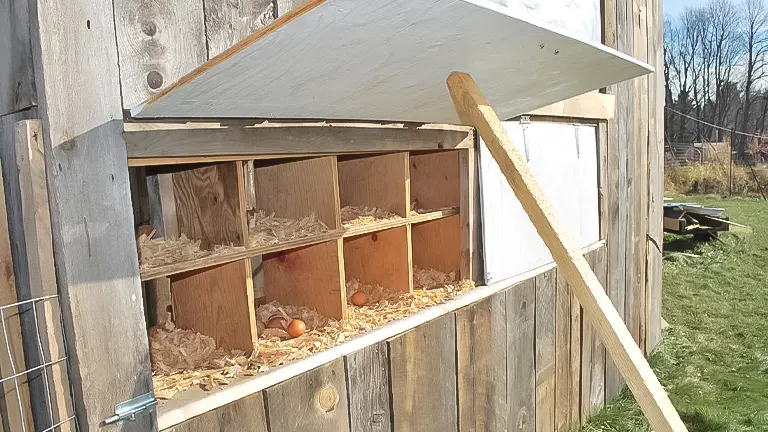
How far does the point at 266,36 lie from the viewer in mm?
1066

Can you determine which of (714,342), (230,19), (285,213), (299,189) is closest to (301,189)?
(299,189)

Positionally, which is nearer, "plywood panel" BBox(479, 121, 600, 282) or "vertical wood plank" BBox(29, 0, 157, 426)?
"vertical wood plank" BBox(29, 0, 157, 426)

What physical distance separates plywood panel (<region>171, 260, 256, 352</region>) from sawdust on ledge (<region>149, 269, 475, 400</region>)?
39 mm

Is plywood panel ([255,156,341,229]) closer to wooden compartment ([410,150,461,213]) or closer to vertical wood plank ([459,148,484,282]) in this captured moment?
wooden compartment ([410,150,461,213])

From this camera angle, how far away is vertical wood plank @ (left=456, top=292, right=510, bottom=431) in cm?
254

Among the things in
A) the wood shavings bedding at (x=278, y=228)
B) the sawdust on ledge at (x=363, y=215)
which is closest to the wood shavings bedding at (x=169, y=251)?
the wood shavings bedding at (x=278, y=228)

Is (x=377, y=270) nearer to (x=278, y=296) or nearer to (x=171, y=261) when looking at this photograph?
(x=278, y=296)

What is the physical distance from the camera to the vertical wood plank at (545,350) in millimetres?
3076

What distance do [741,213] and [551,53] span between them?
1321cm

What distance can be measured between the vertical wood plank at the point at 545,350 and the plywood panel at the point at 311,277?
51.5 inches

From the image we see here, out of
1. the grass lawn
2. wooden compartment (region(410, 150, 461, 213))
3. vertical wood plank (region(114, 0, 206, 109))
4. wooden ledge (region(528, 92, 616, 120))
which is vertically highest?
vertical wood plank (region(114, 0, 206, 109))

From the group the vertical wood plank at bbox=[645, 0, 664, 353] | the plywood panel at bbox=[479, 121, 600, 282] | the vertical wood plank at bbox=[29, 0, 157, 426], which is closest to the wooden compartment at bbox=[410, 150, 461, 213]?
the plywood panel at bbox=[479, 121, 600, 282]

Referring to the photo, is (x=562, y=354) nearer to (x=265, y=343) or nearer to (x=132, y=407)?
(x=265, y=343)

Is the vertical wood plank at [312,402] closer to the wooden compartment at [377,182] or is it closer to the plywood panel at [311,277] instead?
the plywood panel at [311,277]
